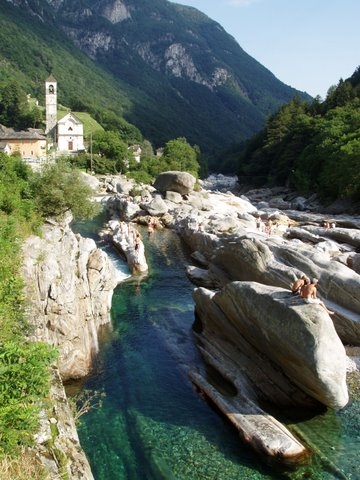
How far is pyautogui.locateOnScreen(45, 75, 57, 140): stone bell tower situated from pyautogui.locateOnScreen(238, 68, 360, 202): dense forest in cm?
6242

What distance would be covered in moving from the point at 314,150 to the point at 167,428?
70.7 metres

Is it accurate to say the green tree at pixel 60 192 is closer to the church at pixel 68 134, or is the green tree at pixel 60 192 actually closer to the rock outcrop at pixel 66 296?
the rock outcrop at pixel 66 296

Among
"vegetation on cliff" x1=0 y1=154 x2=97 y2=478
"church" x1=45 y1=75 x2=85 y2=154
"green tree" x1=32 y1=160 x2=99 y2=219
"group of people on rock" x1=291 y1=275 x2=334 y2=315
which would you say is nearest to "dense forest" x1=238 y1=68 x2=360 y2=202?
"green tree" x1=32 y1=160 x2=99 y2=219

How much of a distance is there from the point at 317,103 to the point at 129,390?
10060 centimetres

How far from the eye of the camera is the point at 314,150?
7831 centimetres

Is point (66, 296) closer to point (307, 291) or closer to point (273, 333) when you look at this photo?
point (273, 333)

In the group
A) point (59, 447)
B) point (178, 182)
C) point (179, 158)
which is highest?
point (179, 158)

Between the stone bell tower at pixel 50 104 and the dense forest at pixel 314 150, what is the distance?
62.4 metres

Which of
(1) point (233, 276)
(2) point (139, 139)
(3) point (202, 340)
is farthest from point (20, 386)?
(2) point (139, 139)

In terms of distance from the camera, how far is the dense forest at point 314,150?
61466mm

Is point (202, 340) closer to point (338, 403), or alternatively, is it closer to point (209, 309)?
point (209, 309)

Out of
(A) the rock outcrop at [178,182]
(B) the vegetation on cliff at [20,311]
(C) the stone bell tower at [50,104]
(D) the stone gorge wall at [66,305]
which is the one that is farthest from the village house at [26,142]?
(D) the stone gorge wall at [66,305]

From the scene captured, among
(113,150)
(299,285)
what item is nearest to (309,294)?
(299,285)

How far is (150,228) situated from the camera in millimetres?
50594
